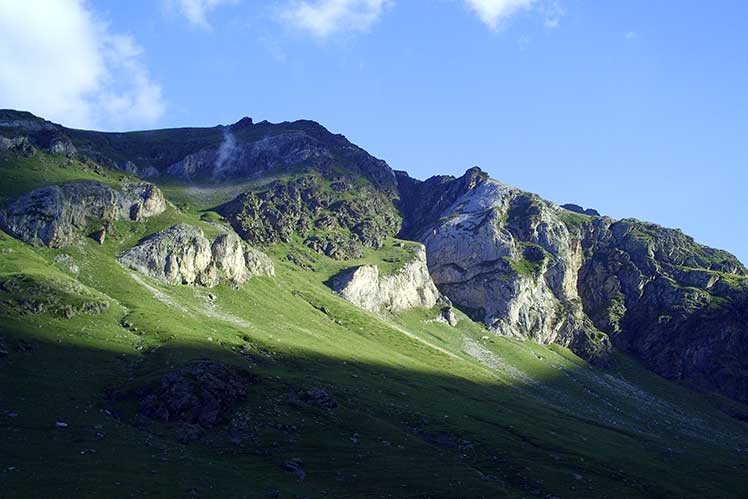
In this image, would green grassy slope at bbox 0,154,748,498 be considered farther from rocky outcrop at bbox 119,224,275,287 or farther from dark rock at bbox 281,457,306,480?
rocky outcrop at bbox 119,224,275,287

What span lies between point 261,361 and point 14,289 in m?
45.0

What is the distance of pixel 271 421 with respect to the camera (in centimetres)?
7406

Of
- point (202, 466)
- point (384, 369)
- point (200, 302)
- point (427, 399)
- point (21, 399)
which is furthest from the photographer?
point (200, 302)

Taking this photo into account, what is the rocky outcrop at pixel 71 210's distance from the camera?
143625 millimetres

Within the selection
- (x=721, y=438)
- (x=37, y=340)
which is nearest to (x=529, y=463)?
(x=37, y=340)

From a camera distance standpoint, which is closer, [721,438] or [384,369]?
[384,369]

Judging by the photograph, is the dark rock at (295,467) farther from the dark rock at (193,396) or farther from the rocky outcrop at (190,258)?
the rocky outcrop at (190,258)

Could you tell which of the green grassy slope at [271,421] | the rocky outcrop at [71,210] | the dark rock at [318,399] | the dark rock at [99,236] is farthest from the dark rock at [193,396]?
the dark rock at [99,236]

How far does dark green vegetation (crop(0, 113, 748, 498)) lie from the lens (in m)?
55.6

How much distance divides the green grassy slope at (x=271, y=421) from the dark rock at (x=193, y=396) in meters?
2.37

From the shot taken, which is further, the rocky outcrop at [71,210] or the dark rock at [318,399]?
the rocky outcrop at [71,210]

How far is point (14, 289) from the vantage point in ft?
342

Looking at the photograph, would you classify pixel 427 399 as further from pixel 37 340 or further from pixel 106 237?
Result: pixel 106 237

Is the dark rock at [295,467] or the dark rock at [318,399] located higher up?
the dark rock at [318,399]
